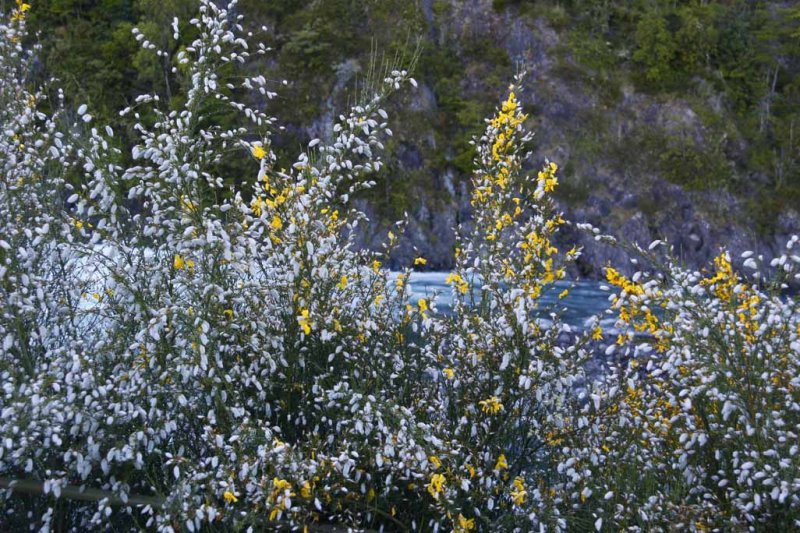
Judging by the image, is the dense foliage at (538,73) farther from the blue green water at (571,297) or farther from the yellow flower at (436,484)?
the yellow flower at (436,484)

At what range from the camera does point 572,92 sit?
21422mm

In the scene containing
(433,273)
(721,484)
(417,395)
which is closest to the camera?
(721,484)

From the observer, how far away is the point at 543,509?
3.36 meters

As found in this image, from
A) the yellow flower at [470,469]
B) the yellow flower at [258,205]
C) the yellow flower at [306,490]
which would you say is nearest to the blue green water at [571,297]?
the yellow flower at [258,205]

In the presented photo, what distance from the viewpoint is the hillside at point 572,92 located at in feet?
63.3

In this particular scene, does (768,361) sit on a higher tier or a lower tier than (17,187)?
lower

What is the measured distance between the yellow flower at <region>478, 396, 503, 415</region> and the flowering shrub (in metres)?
0.02

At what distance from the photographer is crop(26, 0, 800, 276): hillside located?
19.3 m

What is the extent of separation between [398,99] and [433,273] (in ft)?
20.0

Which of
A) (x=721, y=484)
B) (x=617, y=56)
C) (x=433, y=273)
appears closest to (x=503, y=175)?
(x=721, y=484)

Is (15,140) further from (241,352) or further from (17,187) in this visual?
(241,352)

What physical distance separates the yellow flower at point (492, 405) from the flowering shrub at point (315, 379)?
0.06 feet

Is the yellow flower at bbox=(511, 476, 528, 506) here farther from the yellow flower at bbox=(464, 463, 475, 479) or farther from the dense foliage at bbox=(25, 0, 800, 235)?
the dense foliage at bbox=(25, 0, 800, 235)

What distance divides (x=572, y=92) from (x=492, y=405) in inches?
753
